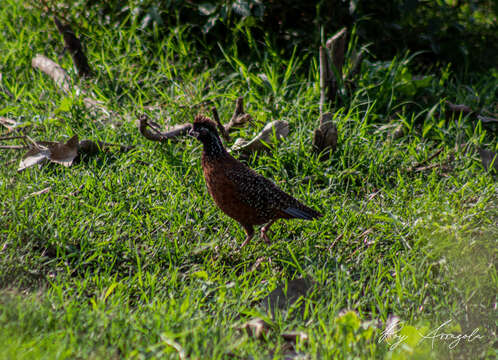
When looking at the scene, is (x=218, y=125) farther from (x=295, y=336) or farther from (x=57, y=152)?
(x=295, y=336)

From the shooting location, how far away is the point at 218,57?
5.61m

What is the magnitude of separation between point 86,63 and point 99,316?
3278 millimetres

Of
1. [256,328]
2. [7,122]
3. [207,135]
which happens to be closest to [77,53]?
[7,122]

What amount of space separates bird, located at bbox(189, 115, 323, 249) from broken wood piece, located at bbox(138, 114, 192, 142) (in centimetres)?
65

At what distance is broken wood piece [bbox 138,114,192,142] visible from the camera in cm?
414

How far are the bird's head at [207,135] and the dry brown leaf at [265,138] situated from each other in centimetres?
73

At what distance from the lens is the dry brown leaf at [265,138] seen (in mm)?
4359

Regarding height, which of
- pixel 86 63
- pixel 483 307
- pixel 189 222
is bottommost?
pixel 483 307

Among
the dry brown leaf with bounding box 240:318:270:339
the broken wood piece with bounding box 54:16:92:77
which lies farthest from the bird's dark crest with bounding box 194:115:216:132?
the broken wood piece with bounding box 54:16:92:77

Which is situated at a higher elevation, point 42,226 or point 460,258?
point 42,226

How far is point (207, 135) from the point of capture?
3.62 m

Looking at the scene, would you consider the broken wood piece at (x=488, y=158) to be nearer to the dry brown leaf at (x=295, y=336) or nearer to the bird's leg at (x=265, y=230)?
the bird's leg at (x=265, y=230)

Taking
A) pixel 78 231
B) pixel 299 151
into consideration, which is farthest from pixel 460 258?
pixel 78 231

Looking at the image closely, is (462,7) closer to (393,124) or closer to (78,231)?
(393,124)
